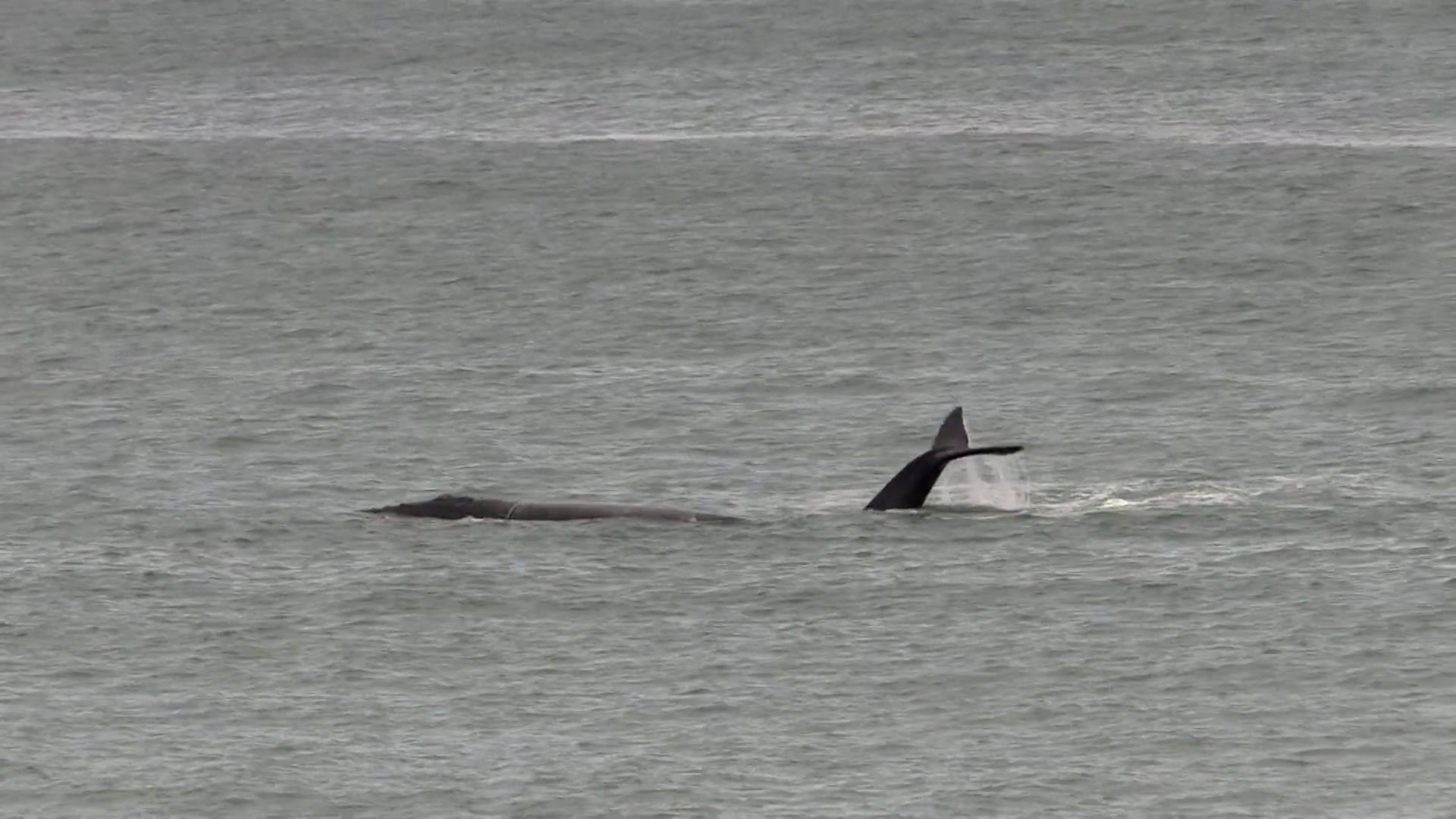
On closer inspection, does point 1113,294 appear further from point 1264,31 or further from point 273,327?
point 1264,31

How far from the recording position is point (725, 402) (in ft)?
152

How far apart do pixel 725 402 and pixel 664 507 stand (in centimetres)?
757

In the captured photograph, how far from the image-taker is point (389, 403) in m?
46.8

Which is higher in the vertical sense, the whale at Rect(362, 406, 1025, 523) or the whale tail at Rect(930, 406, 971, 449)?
the whale tail at Rect(930, 406, 971, 449)

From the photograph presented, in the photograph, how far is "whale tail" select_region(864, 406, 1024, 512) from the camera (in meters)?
38.2

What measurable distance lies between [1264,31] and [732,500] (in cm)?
4092

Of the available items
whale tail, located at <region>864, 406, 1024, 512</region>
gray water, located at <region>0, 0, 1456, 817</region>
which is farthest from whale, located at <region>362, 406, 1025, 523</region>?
gray water, located at <region>0, 0, 1456, 817</region>

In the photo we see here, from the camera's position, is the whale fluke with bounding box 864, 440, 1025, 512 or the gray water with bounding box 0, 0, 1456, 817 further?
the whale fluke with bounding box 864, 440, 1025, 512

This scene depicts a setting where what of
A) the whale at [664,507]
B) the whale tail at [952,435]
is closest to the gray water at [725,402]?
the whale at [664,507]

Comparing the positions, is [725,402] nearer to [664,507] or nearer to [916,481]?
[664,507]

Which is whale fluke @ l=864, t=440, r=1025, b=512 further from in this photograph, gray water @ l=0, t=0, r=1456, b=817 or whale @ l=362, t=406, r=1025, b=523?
gray water @ l=0, t=0, r=1456, b=817

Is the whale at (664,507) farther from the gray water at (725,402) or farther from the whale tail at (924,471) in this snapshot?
the gray water at (725,402)

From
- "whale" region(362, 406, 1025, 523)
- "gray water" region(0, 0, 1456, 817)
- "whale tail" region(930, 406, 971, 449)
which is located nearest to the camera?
"gray water" region(0, 0, 1456, 817)

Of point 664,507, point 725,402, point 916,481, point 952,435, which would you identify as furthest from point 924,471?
point 725,402
